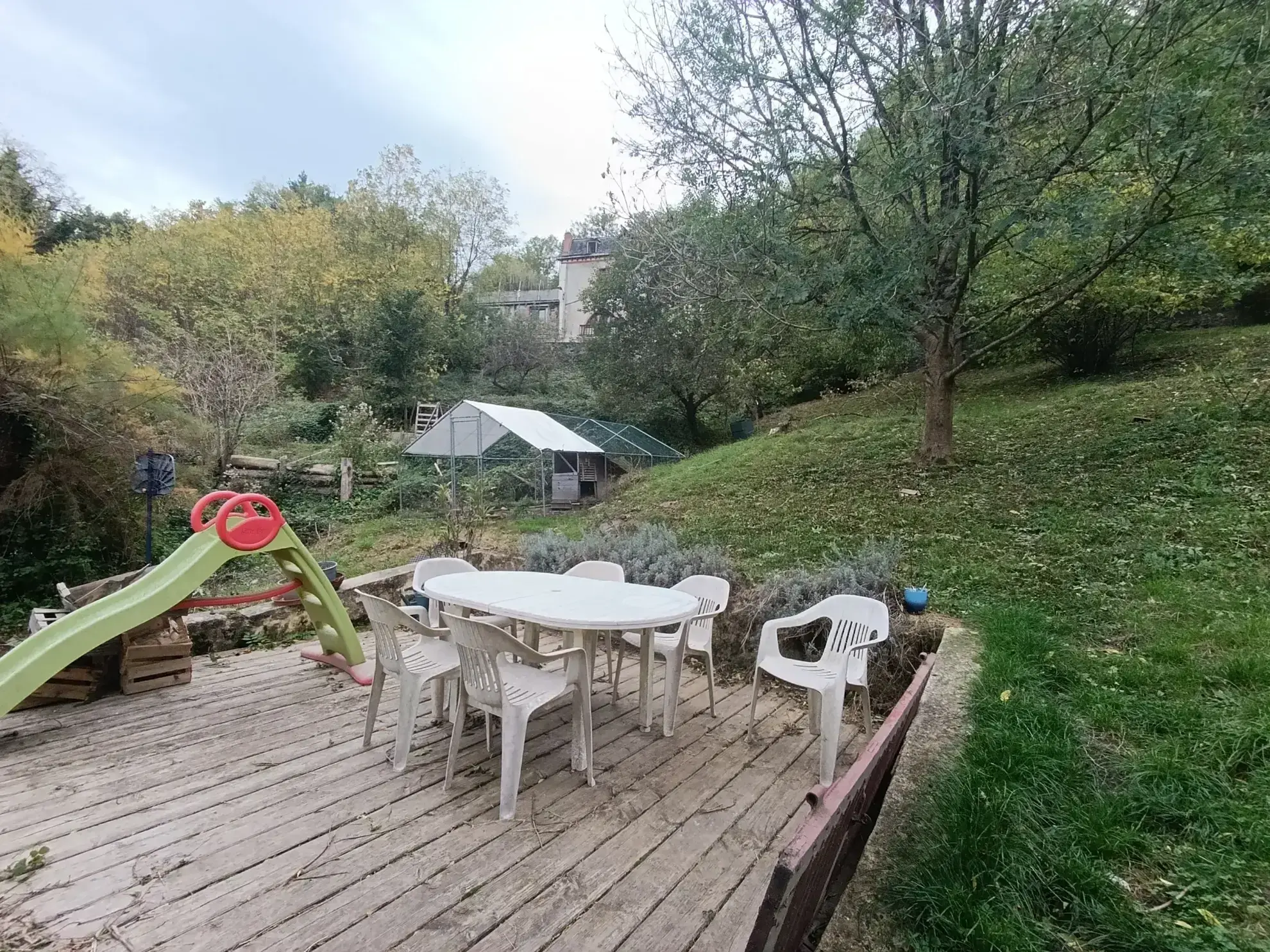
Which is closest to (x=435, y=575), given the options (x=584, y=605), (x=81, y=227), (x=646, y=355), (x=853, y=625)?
(x=584, y=605)

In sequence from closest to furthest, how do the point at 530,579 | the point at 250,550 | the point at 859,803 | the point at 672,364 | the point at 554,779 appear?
the point at 859,803, the point at 554,779, the point at 250,550, the point at 530,579, the point at 672,364

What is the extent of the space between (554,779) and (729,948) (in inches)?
42.4

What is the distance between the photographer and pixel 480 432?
31.5ft

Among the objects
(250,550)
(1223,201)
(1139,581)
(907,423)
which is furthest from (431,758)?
(907,423)

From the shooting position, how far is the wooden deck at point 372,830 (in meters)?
1.69

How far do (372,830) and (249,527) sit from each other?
1.83 m

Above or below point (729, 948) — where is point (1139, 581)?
above

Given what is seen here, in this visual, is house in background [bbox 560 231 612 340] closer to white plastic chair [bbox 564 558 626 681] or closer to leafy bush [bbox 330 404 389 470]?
leafy bush [bbox 330 404 389 470]

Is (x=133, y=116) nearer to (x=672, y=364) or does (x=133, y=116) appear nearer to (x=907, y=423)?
(x=672, y=364)

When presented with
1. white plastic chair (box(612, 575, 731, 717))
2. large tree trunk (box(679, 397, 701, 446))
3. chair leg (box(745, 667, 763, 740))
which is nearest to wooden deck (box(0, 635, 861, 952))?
chair leg (box(745, 667, 763, 740))

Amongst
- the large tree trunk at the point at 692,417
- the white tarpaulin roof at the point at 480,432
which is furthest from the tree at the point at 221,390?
the large tree trunk at the point at 692,417

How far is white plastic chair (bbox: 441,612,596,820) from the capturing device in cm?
Answer: 224

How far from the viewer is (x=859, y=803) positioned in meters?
1.63

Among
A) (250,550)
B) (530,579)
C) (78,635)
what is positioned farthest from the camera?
(530,579)
